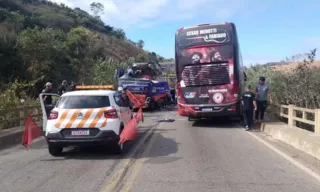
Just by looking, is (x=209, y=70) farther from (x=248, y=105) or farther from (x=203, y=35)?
(x=248, y=105)

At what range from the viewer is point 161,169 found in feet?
25.6

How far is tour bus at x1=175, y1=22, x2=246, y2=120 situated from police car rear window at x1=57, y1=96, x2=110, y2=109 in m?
6.41

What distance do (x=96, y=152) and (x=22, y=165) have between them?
2.01m

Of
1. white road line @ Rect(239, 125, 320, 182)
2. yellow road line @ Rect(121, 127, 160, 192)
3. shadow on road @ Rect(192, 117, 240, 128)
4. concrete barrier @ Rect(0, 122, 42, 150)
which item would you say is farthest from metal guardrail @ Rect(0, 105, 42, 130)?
white road line @ Rect(239, 125, 320, 182)

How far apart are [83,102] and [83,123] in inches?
25.1

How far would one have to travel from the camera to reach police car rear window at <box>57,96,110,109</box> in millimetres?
9406

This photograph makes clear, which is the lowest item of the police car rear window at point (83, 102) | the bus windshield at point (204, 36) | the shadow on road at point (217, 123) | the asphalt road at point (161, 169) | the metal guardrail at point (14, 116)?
the shadow on road at point (217, 123)

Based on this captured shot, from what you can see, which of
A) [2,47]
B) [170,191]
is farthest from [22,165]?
[2,47]

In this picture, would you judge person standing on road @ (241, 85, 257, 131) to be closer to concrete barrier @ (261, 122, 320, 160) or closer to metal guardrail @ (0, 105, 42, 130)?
concrete barrier @ (261, 122, 320, 160)

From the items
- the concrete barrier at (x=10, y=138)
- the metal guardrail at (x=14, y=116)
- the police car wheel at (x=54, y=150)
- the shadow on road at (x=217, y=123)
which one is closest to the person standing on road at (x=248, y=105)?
the shadow on road at (x=217, y=123)

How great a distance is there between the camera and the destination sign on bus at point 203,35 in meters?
15.2

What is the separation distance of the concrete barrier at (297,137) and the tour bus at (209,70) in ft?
7.16

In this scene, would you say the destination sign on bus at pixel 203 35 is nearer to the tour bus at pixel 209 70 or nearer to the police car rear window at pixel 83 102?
the tour bus at pixel 209 70

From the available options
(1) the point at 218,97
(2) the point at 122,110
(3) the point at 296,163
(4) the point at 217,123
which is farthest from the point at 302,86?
(2) the point at 122,110
